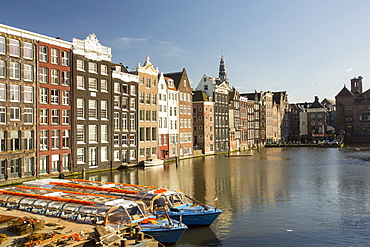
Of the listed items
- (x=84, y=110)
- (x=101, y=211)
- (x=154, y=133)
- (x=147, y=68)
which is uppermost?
(x=147, y=68)

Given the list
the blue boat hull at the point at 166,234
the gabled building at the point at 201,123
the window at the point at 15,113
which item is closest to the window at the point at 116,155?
the window at the point at 15,113

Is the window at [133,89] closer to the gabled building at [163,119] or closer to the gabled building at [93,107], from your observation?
the gabled building at [93,107]

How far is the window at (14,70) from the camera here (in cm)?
4834

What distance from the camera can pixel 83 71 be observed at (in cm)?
5938

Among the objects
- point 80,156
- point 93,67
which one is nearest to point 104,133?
point 80,156

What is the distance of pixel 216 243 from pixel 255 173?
3612 centimetres

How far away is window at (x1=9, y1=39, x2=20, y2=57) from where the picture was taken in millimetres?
48375

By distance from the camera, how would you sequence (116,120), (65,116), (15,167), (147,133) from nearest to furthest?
(15,167) → (65,116) → (116,120) → (147,133)

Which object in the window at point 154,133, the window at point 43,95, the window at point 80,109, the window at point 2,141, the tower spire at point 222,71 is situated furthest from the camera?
the tower spire at point 222,71

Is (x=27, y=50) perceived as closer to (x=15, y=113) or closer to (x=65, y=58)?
(x=65, y=58)

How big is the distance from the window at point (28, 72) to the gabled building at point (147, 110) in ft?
82.5

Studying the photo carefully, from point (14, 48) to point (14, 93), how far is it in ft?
19.6

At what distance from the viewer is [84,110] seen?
5931 cm

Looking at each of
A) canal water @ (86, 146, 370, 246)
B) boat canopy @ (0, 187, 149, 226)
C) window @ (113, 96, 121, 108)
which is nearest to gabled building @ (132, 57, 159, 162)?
window @ (113, 96, 121, 108)
